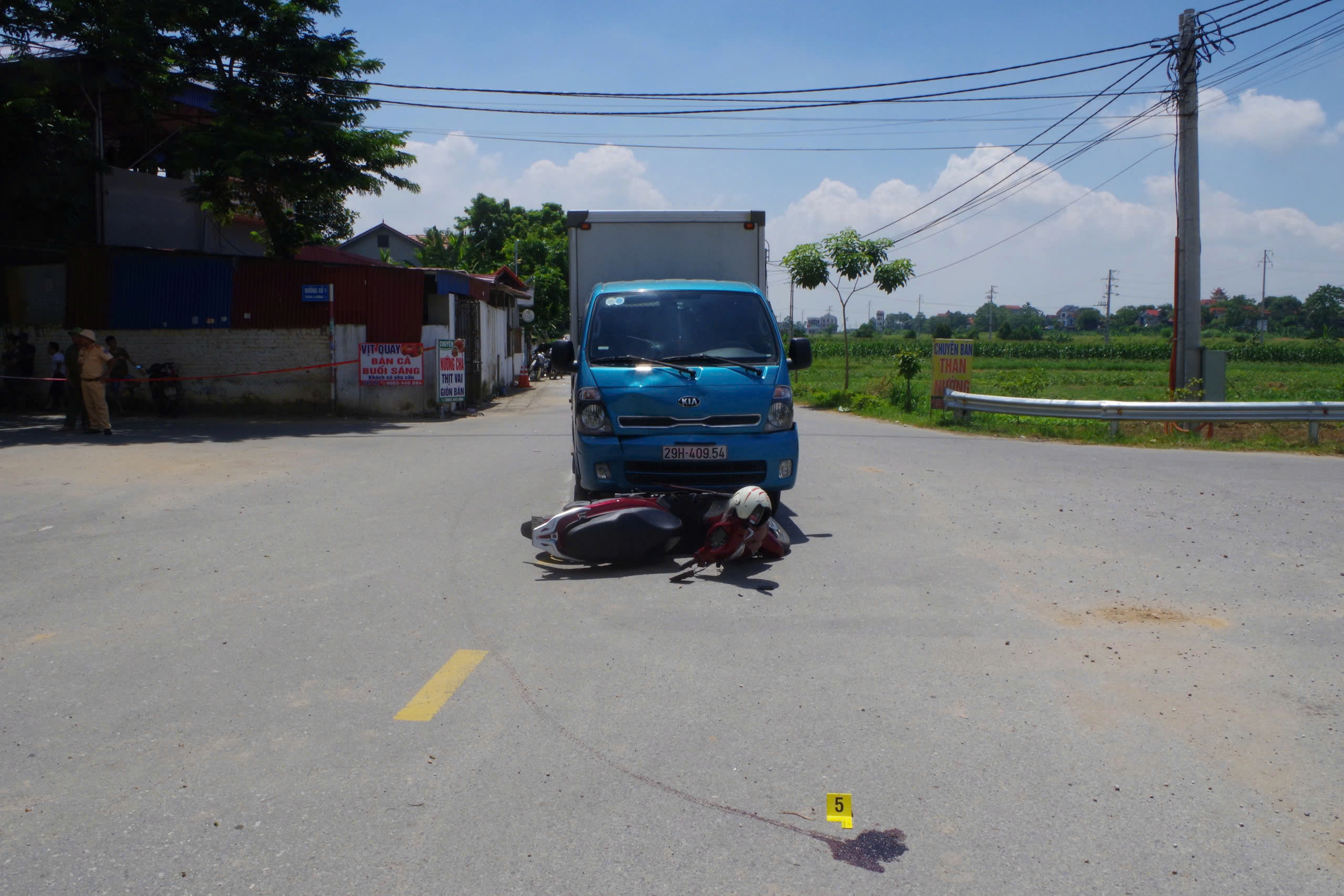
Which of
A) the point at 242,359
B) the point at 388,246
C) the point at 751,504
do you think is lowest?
the point at 751,504

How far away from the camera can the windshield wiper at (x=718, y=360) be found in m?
8.05

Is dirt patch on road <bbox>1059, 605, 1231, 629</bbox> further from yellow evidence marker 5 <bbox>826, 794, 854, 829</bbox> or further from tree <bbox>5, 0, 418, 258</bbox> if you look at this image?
tree <bbox>5, 0, 418, 258</bbox>

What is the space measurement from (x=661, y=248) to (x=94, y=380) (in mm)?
10017

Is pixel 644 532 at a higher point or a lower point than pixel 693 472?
lower

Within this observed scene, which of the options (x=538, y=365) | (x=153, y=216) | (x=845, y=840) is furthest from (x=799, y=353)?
(x=538, y=365)

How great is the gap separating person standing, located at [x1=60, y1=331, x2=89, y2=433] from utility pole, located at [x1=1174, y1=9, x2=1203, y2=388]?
1877cm

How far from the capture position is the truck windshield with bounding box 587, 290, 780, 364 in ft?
27.4

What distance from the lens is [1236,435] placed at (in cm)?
1694

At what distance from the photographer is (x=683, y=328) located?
336 inches

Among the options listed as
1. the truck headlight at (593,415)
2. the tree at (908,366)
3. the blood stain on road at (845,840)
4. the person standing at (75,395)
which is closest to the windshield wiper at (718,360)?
the truck headlight at (593,415)

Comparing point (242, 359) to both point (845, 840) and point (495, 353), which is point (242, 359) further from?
point (845, 840)

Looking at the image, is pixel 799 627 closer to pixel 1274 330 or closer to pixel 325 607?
pixel 325 607

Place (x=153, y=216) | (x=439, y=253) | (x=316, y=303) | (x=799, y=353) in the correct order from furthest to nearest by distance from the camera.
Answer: (x=439, y=253), (x=153, y=216), (x=316, y=303), (x=799, y=353)

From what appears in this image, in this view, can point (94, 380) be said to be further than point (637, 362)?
Yes
